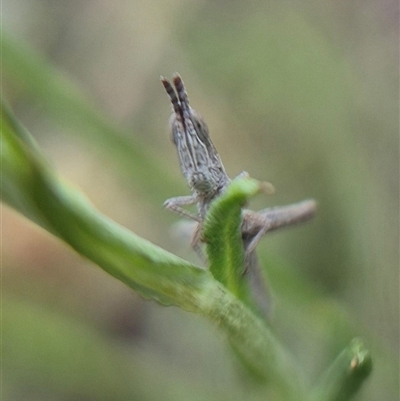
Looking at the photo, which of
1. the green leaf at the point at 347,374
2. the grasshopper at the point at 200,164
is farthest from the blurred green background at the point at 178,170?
the green leaf at the point at 347,374

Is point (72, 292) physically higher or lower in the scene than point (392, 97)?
lower

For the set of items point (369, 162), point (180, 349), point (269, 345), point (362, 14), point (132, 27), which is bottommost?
point (269, 345)

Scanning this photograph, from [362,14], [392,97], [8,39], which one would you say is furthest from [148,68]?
[8,39]

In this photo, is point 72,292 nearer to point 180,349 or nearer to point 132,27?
point 180,349

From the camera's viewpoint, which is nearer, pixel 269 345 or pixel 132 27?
pixel 269 345

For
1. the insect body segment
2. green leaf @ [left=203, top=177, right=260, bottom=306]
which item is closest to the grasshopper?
the insect body segment

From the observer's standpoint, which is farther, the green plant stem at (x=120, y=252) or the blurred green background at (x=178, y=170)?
the blurred green background at (x=178, y=170)

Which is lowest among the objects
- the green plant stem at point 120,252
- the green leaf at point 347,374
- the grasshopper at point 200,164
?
the green plant stem at point 120,252

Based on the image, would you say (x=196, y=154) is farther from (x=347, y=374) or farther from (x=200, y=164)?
(x=347, y=374)

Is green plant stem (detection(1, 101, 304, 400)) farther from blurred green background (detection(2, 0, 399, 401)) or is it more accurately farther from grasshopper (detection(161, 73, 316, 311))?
blurred green background (detection(2, 0, 399, 401))

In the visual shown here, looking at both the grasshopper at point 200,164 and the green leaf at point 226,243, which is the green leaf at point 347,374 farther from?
the grasshopper at point 200,164
